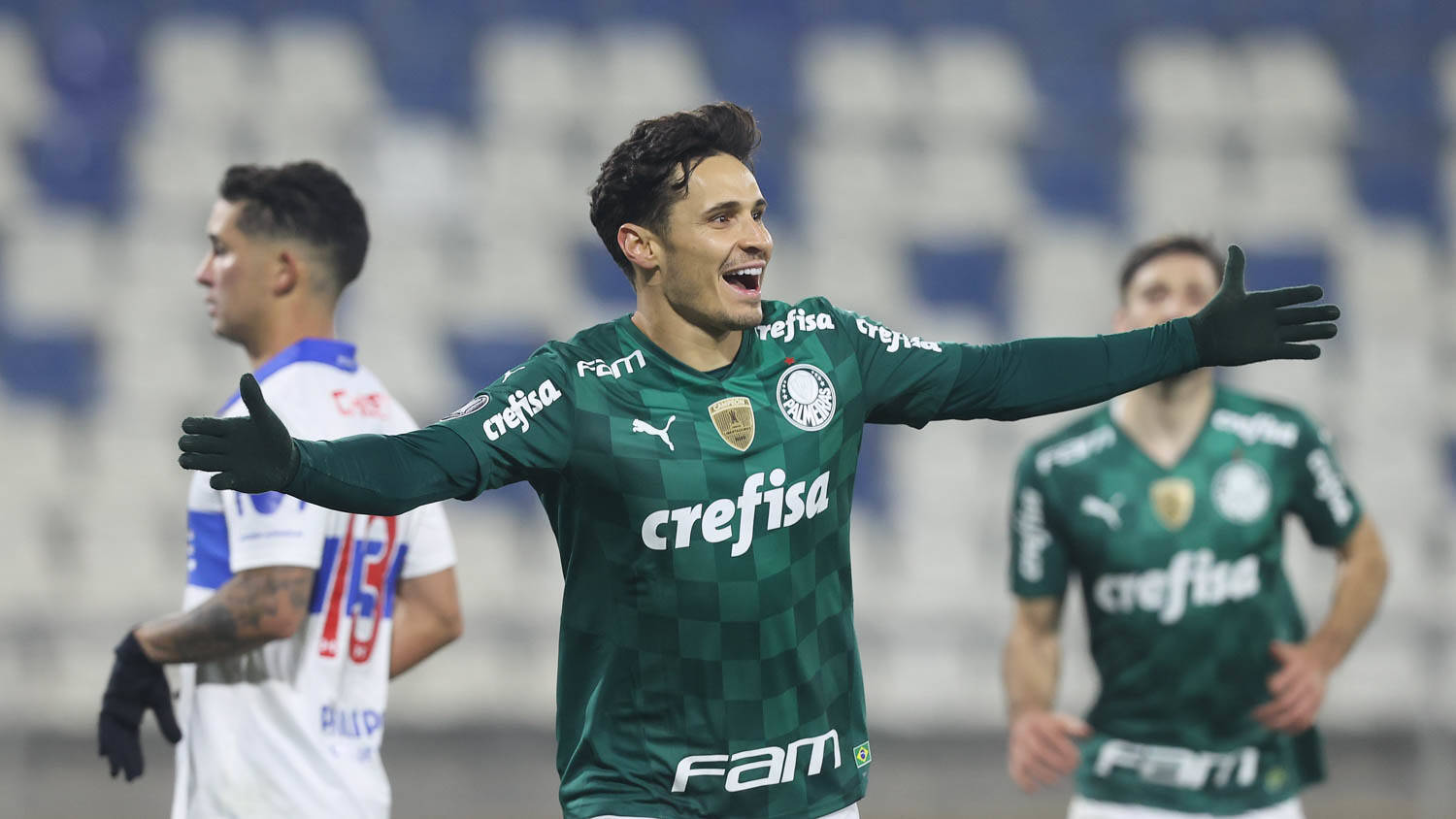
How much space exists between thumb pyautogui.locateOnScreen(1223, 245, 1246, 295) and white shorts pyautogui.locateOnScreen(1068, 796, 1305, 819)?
79.5 inches

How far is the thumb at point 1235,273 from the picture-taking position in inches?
125

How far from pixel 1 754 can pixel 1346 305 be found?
819 cm

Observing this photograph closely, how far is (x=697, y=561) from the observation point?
10.1 feet

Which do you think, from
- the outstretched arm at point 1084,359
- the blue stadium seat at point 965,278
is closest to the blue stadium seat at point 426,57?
the blue stadium seat at point 965,278

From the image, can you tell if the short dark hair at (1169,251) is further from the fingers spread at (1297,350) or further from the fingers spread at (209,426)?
the fingers spread at (209,426)

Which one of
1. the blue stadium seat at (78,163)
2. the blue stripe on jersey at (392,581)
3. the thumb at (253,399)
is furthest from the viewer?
the blue stadium seat at (78,163)

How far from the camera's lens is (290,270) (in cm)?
409

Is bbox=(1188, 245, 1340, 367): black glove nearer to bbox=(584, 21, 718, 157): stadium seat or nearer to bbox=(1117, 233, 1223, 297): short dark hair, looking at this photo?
bbox=(1117, 233, 1223, 297): short dark hair

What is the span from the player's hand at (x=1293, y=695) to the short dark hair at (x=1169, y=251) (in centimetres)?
114

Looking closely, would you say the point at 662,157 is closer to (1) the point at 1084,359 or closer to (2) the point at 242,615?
(1) the point at 1084,359

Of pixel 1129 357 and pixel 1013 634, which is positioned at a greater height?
pixel 1129 357

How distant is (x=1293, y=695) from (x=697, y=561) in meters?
2.25

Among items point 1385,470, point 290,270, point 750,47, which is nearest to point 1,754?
point 290,270

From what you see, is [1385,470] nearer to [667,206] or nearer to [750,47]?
[750,47]
